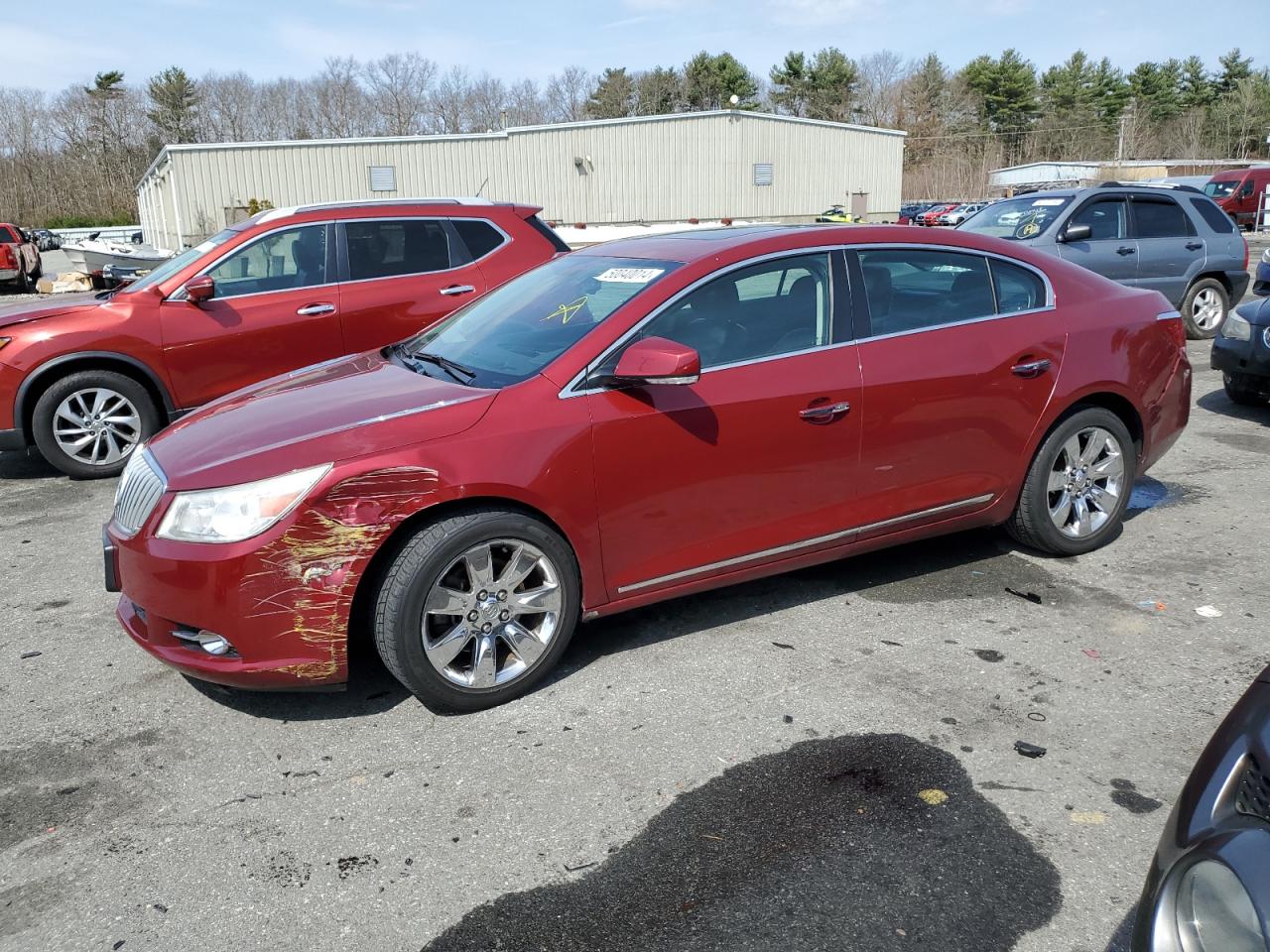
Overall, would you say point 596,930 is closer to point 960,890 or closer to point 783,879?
point 783,879

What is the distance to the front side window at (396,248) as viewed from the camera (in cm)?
766

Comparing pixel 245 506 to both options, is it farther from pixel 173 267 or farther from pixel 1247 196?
pixel 1247 196

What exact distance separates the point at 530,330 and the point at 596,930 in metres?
2.42

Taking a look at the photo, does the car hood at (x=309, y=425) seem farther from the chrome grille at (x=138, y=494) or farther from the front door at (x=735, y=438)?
the front door at (x=735, y=438)

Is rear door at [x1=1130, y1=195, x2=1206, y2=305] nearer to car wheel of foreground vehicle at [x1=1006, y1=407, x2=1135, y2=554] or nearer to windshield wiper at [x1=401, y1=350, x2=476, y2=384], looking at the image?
car wheel of foreground vehicle at [x1=1006, y1=407, x2=1135, y2=554]

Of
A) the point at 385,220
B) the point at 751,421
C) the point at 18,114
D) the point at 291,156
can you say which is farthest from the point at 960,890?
the point at 18,114

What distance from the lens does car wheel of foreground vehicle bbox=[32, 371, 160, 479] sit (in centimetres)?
697

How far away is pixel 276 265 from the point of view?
741 centimetres

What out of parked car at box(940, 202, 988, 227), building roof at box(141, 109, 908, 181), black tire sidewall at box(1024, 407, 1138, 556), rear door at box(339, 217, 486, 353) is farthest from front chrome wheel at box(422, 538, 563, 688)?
parked car at box(940, 202, 988, 227)

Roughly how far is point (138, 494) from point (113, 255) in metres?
22.8

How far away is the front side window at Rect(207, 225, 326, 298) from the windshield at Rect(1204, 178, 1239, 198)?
1487 inches

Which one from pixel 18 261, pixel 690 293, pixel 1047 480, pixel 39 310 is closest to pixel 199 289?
pixel 39 310

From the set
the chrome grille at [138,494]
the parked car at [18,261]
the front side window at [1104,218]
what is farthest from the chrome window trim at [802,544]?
the parked car at [18,261]

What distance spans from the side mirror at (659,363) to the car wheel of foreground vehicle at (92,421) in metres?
4.90
